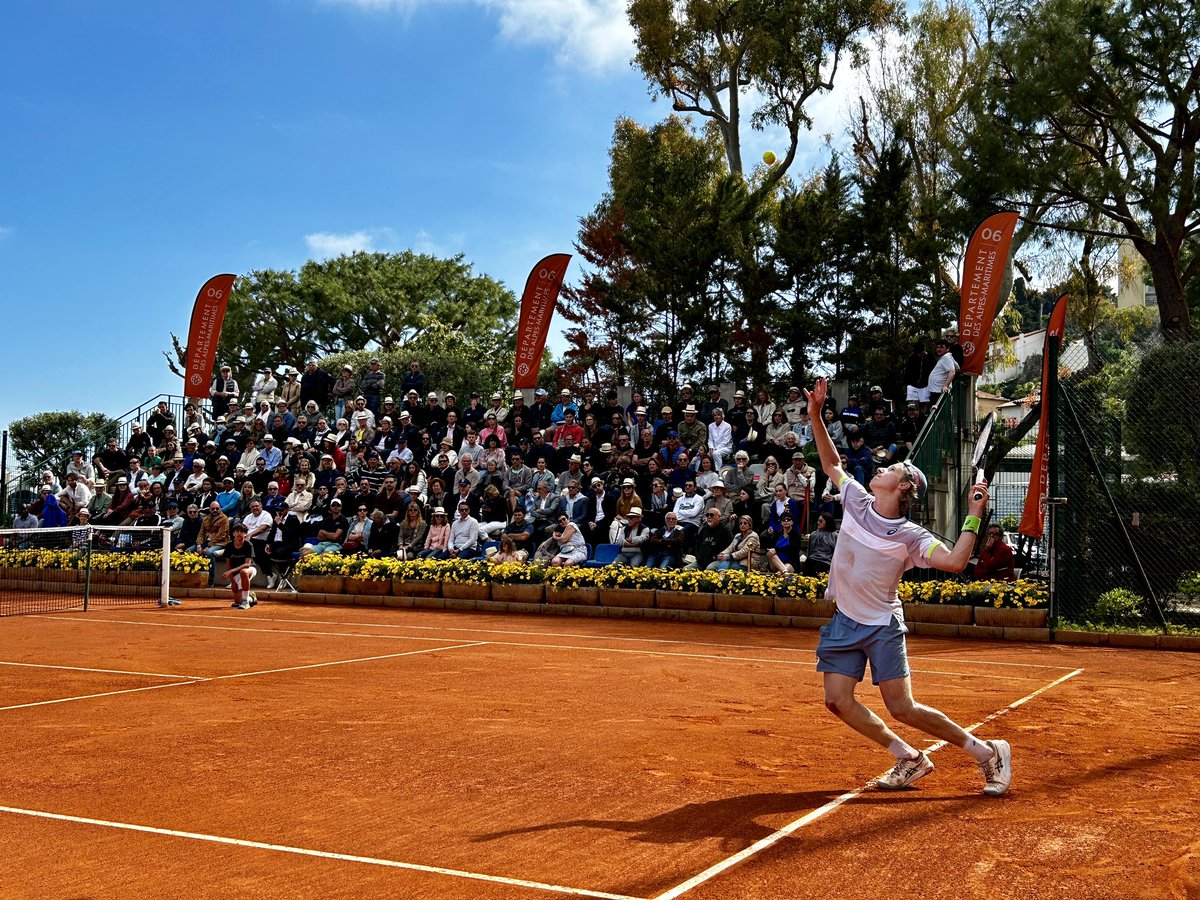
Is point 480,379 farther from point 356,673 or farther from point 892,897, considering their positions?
point 892,897

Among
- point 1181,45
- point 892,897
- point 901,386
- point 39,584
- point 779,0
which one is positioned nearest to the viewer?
point 892,897

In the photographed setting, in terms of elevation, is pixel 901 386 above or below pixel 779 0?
below

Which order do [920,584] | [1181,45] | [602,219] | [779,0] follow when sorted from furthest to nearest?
[602,219]
[779,0]
[1181,45]
[920,584]

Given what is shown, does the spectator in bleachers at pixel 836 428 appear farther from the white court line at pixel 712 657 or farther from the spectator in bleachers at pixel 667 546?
the white court line at pixel 712 657

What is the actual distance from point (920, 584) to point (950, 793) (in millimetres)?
9172

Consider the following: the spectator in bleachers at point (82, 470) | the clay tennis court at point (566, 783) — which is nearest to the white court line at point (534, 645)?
the clay tennis court at point (566, 783)

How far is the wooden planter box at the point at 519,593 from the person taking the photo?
57.7ft

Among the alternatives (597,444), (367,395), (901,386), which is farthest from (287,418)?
(901,386)

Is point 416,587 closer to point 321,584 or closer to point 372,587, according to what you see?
point 372,587

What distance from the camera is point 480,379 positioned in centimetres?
3403

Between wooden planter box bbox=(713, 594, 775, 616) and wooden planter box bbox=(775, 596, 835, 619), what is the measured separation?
12cm

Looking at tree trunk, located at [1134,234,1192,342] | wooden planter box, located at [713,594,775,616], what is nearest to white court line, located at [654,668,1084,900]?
wooden planter box, located at [713,594,775,616]

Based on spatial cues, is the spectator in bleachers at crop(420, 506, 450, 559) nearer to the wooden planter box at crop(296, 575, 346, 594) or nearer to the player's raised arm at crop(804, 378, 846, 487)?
the wooden planter box at crop(296, 575, 346, 594)

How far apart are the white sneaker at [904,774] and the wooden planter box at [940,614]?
29.0ft
